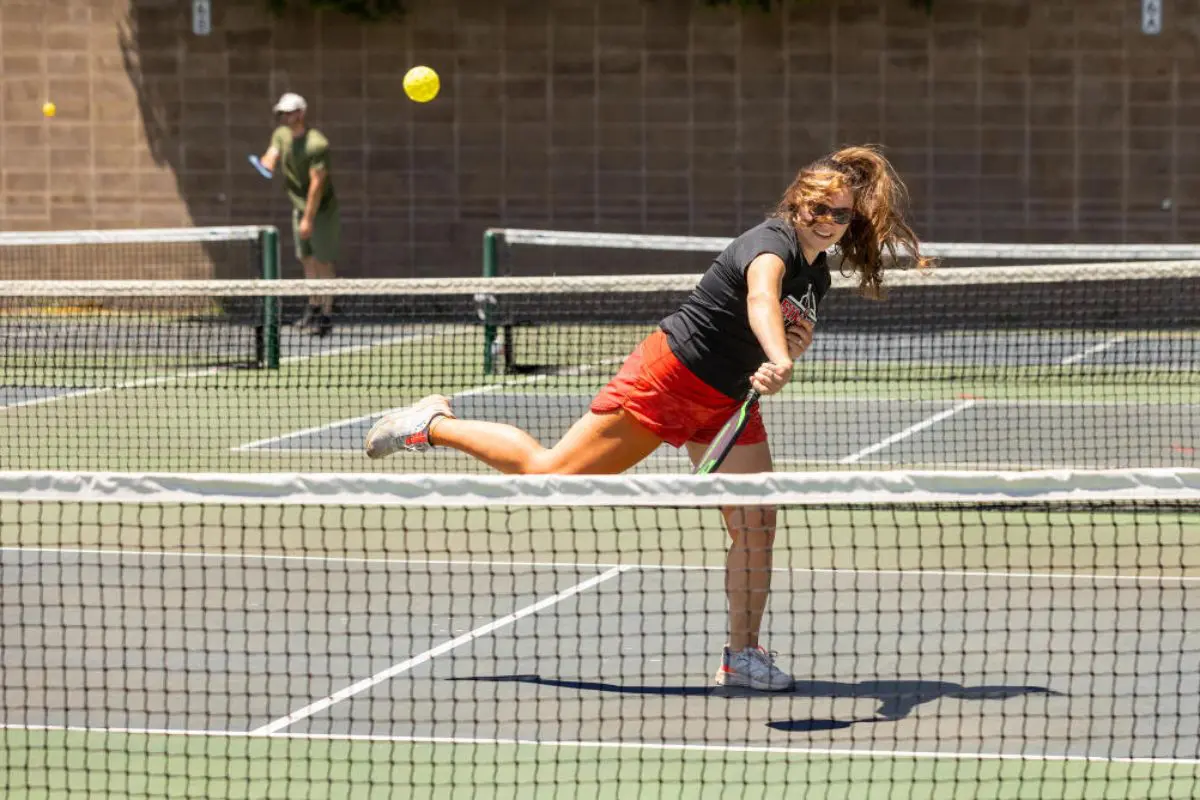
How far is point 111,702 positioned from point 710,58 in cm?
1501

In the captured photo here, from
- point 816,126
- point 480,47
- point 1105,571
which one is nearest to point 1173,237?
point 816,126

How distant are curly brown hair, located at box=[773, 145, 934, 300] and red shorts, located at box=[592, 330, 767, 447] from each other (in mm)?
555

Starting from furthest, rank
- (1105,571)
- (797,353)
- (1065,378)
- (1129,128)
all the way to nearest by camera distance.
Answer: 1. (1129,128)
2. (1065,378)
3. (1105,571)
4. (797,353)

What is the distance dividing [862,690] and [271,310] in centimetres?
1001

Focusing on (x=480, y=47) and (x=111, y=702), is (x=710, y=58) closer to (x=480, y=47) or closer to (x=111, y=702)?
(x=480, y=47)

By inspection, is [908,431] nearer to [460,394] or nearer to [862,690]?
[460,394]

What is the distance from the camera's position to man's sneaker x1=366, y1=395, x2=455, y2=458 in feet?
22.7

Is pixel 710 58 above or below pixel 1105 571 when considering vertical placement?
above

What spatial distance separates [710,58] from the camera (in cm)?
2055

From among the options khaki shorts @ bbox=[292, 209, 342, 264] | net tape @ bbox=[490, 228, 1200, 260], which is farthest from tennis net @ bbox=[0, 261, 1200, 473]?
khaki shorts @ bbox=[292, 209, 342, 264]

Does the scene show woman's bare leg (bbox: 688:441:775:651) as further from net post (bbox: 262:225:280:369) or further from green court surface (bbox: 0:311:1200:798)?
net post (bbox: 262:225:280:369)

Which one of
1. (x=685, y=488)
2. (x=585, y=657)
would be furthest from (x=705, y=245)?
(x=685, y=488)

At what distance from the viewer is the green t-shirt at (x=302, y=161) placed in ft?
60.1

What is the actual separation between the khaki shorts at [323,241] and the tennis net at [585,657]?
966cm
